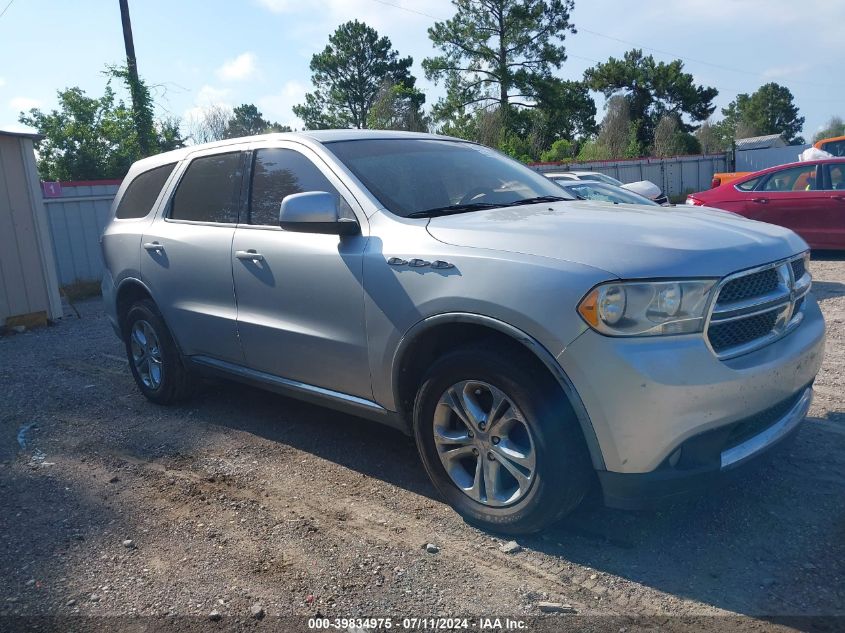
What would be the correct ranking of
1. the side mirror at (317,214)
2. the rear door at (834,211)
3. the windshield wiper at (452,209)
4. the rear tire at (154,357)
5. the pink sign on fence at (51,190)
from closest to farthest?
the side mirror at (317,214), the windshield wiper at (452,209), the rear tire at (154,357), the rear door at (834,211), the pink sign on fence at (51,190)

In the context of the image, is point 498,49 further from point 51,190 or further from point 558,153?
point 51,190

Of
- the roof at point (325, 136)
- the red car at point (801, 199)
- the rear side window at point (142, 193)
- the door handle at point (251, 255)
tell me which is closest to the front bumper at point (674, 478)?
the door handle at point (251, 255)

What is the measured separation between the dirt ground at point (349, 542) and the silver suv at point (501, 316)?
33 centimetres

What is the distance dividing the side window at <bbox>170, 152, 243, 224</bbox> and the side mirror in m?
1.04

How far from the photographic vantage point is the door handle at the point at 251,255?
4.42 m

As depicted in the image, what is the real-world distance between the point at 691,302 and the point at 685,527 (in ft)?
3.63

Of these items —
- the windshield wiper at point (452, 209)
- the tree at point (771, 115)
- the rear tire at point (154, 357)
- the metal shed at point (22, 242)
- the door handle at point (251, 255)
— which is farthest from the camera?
the tree at point (771, 115)

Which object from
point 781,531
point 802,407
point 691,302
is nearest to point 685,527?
point 781,531

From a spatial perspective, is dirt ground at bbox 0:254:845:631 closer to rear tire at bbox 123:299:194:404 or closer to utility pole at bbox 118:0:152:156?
rear tire at bbox 123:299:194:404

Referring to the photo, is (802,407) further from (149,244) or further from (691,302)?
(149,244)

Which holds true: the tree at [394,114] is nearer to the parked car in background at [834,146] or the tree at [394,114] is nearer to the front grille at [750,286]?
the parked car in background at [834,146]

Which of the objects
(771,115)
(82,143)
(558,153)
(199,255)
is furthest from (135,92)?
(771,115)

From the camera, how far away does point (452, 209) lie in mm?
4008

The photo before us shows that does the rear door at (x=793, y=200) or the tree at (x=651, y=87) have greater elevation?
the tree at (x=651, y=87)
